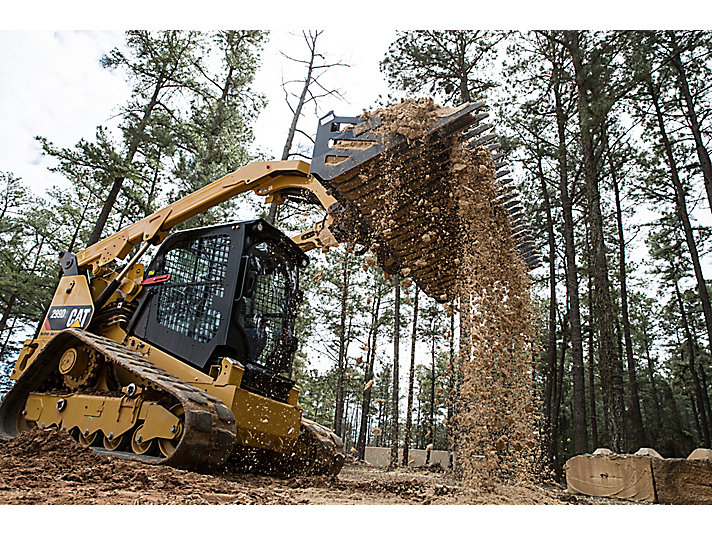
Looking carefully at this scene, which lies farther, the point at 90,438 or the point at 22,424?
the point at 22,424

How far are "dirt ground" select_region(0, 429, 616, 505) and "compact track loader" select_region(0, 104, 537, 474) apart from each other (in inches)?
12.9

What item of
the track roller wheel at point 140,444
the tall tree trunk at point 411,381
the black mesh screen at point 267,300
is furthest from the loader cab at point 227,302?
the tall tree trunk at point 411,381

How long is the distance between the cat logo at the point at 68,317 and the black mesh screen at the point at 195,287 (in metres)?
1.10

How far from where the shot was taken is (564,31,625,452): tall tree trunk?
8.37 meters

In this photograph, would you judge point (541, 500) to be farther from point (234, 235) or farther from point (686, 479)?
point (234, 235)

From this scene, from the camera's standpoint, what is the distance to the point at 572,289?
11859 mm

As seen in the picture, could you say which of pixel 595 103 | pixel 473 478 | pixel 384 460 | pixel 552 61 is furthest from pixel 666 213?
pixel 473 478

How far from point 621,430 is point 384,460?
1394cm

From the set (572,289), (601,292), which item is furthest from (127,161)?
(572,289)

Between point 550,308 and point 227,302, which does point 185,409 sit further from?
point 550,308

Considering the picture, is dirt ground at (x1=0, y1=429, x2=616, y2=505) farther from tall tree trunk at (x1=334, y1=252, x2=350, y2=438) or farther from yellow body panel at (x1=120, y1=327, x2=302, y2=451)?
tall tree trunk at (x1=334, y1=252, x2=350, y2=438)

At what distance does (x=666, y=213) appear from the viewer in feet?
52.3

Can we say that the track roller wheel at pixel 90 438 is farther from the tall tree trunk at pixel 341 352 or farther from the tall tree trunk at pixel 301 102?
the tall tree trunk at pixel 341 352

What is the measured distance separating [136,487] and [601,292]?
848cm
